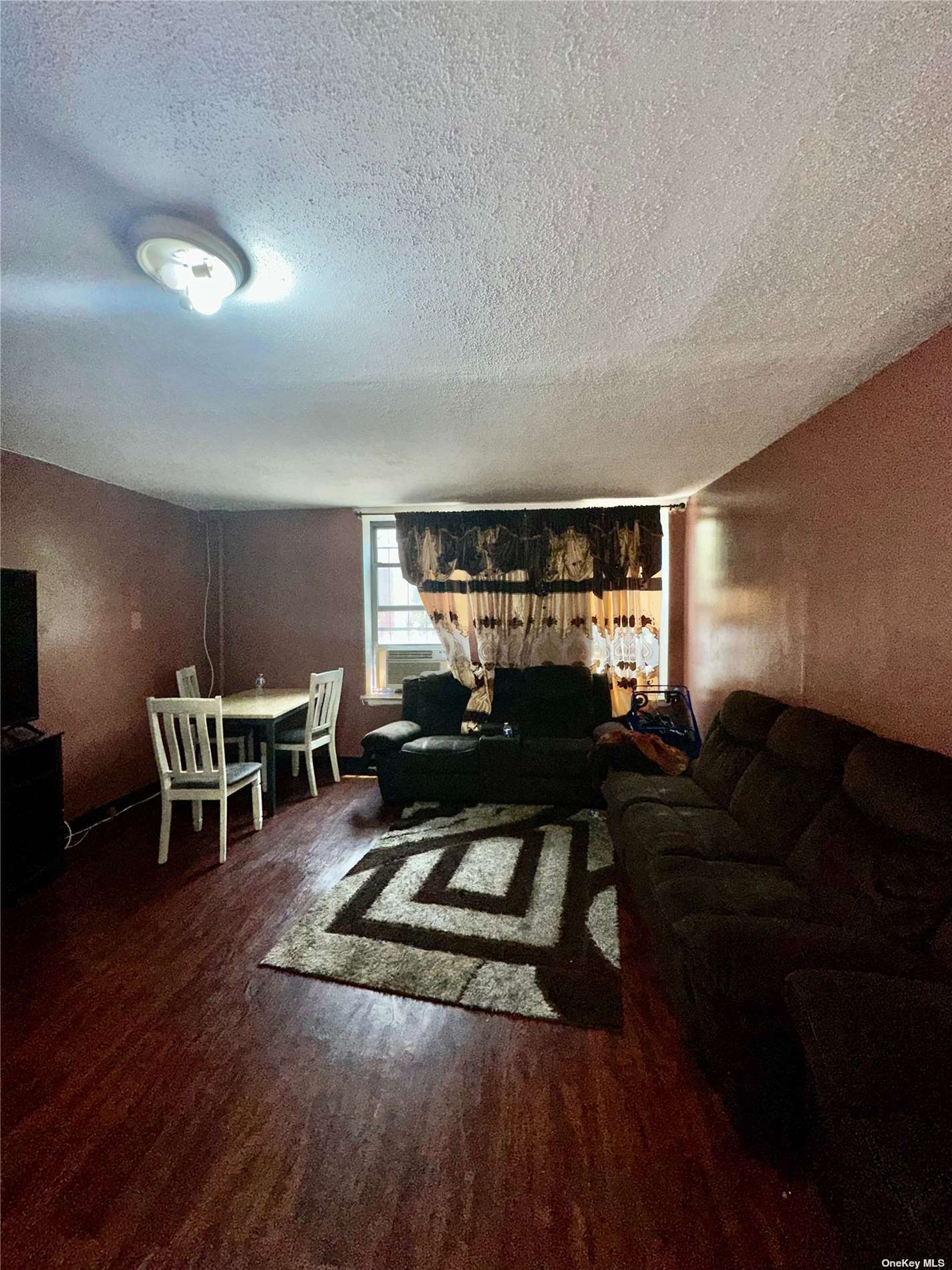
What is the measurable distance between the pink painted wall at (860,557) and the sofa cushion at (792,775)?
16 centimetres

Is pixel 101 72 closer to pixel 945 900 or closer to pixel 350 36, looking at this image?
pixel 350 36

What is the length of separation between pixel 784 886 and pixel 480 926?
1.23 m

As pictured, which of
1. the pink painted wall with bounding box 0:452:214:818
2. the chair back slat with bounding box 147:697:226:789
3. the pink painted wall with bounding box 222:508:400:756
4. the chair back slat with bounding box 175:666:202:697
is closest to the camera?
the chair back slat with bounding box 147:697:226:789

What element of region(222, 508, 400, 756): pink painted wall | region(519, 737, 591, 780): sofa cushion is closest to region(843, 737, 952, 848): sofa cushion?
region(519, 737, 591, 780): sofa cushion

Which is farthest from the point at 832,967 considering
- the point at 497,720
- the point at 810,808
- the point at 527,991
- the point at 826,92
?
the point at 497,720

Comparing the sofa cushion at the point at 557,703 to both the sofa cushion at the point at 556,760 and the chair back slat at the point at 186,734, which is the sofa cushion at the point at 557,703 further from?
the chair back slat at the point at 186,734

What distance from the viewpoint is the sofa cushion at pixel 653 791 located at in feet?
8.59

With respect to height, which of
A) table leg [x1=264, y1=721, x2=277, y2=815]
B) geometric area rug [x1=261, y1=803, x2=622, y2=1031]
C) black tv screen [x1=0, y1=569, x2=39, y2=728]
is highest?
black tv screen [x1=0, y1=569, x2=39, y2=728]

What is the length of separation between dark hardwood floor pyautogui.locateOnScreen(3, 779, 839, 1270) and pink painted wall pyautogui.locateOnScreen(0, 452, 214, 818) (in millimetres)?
1680

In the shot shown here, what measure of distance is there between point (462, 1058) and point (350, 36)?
2.42 meters

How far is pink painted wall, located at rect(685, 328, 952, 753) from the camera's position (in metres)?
1.67

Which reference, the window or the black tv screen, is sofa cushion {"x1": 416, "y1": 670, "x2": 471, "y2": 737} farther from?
the black tv screen

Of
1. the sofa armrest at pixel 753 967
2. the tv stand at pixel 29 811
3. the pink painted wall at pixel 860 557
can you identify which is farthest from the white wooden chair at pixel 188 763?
the pink painted wall at pixel 860 557

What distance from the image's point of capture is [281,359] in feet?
6.09
